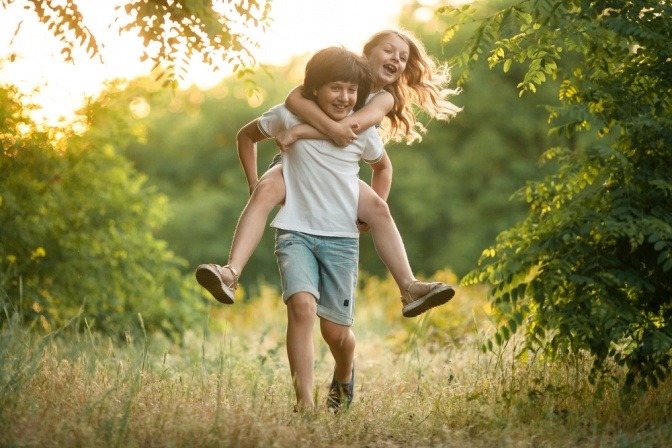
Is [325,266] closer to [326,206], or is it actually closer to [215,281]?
[326,206]

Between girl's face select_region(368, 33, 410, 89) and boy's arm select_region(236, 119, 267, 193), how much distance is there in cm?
77

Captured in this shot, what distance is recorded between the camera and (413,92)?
574 cm

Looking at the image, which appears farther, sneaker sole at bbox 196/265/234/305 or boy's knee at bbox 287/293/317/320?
boy's knee at bbox 287/293/317/320

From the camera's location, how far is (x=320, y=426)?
14.2 ft

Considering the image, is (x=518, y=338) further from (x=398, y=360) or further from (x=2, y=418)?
(x=2, y=418)

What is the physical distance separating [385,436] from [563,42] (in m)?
2.29

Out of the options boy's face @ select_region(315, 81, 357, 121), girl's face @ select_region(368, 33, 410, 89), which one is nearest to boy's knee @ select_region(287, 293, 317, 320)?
boy's face @ select_region(315, 81, 357, 121)

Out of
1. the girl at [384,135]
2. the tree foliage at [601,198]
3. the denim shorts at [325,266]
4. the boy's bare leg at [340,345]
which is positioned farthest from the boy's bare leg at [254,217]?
the tree foliage at [601,198]

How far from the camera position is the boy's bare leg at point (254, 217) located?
4.80m

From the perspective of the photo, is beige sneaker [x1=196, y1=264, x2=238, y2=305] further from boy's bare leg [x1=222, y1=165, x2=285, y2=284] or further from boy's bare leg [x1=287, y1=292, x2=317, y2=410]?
boy's bare leg [x1=287, y1=292, x2=317, y2=410]

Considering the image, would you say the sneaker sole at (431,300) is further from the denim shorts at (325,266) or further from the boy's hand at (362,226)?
the boy's hand at (362,226)

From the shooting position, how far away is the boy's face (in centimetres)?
493

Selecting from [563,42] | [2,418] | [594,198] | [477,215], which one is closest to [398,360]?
[594,198]

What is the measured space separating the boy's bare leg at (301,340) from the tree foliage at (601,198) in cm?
109
